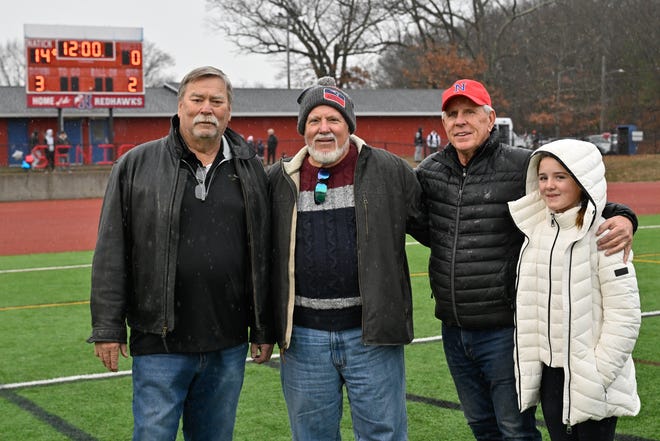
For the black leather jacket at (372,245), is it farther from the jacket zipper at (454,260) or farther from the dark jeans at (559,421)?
the dark jeans at (559,421)

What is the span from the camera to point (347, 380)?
167 inches

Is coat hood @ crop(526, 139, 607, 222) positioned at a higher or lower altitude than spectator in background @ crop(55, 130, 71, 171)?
lower

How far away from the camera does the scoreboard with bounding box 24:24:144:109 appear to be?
34156mm

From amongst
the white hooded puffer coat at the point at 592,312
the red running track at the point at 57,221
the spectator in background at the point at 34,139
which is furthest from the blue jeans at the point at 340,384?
the spectator in background at the point at 34,139

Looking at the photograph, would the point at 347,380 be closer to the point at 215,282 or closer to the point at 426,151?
the point at 215,282

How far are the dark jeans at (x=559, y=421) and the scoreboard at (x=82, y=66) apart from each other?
105 ft

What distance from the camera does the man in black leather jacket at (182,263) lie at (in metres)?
4.07

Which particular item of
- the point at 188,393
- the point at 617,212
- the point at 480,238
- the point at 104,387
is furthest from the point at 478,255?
the point at 104,387

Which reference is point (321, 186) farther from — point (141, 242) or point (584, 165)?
point (584, 165)

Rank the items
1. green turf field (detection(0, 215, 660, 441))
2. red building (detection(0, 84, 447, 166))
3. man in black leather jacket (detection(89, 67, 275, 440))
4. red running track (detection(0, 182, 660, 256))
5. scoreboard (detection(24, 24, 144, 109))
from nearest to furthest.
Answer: man in black leather jacket (detection(89, 67, 275, 440))
green turf field (detection(0, 215, 660, 441))
red running track (detection(0, 182, 660, 256))
scoreboard (detection(24, 24, 144, 109))
red building (detection(0, 84, 447, 166))

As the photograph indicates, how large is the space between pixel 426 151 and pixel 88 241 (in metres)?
27.5

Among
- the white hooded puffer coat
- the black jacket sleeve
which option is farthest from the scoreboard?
the white hooded puffer coat

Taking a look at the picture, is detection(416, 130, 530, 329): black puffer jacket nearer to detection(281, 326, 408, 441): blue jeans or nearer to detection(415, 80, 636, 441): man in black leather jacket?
detection(415, 80, 636, 441): man in black leather jacket

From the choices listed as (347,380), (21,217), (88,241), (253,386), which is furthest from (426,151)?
(347,380)
